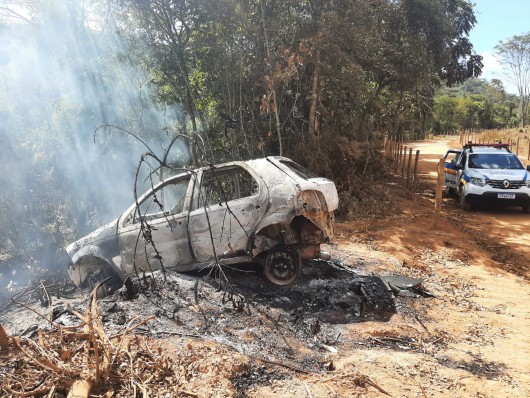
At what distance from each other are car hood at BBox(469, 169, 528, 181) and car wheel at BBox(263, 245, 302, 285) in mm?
7717

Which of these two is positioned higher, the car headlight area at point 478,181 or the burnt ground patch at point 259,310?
the car headlight area at point 478,181

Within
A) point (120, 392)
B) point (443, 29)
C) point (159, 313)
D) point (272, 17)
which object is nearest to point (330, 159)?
point (272, 17)

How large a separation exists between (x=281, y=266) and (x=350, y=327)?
143 cm

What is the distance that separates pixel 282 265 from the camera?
18.2 feet

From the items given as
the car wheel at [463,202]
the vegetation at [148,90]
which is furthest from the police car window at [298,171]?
the car wheel at [463,202]

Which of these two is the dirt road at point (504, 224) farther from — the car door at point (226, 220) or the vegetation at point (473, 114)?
the vegetation at point (473, 114)

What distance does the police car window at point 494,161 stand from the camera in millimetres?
10977

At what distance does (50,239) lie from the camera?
9.57 metres

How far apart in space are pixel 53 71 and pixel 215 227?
288 inches

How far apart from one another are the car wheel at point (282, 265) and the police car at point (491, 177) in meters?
7.59

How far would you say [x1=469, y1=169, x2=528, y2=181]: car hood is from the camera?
406 inches

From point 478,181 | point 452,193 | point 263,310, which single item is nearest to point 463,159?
point 478,181

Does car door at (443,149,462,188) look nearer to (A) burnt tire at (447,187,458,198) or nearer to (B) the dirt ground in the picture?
(A) burnt tire at (447,187,458,198)

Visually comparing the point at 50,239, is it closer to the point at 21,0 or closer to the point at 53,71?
the point at 53,71
